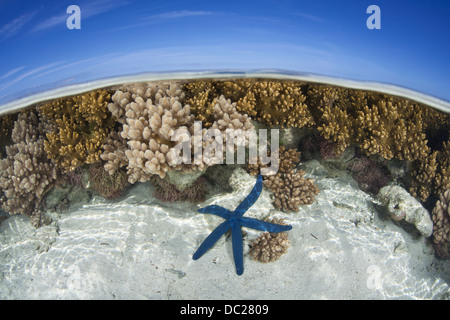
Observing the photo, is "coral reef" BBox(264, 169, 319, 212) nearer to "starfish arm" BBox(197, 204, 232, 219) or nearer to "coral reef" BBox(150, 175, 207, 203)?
"starfish arm" BBox(197, 204, 232, 219)

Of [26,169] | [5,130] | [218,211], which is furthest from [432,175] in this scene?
[5,130]

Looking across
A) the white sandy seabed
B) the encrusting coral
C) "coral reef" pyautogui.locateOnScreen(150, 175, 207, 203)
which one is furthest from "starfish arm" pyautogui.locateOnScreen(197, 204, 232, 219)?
the encrusting coral

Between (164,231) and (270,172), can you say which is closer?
(164,231)

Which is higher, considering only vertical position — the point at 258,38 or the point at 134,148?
the point at 258,38

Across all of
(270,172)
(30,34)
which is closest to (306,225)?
(270,172)
